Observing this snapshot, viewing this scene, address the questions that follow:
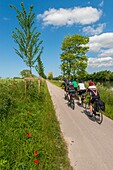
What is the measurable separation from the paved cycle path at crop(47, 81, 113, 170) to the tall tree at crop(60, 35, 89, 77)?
23.4m

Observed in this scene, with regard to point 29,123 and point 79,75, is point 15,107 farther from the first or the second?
point 79,75

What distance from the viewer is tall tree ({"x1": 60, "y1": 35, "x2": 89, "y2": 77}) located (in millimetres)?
31375

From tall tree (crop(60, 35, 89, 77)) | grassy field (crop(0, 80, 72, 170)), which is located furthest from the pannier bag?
tall tree (crop(60, 35, 89, 77))

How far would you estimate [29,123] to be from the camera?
6.14m

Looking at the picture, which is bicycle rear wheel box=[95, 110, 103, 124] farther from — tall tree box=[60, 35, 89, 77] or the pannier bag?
tall tree box=[60, 35, 89, 77]

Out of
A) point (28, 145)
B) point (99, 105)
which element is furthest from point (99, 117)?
point (28, 145)

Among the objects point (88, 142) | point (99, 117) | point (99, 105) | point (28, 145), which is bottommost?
point (88, 142)

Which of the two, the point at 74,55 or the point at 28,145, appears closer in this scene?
the point at 28,145

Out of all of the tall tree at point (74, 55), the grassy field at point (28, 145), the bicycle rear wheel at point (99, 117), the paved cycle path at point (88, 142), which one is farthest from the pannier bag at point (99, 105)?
the tall tree at point (74, 55)

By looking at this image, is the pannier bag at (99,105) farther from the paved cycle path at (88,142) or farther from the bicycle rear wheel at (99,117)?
the paved cycle path at (88,142)

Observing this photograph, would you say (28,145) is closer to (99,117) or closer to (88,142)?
(88,142)

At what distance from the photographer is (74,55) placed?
31.5 m

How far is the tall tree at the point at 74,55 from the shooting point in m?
31.4

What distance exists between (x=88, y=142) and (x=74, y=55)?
88.3 feet
